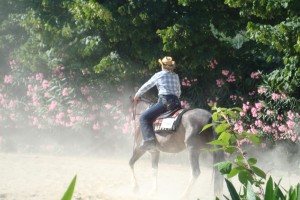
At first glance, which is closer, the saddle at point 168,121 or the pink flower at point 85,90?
the saddle at point 168,121

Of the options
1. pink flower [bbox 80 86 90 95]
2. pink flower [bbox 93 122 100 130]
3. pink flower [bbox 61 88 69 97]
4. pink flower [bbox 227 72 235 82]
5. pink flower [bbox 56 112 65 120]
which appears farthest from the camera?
pink flower [bbox 56 112 65 120]

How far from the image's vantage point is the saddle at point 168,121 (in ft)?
31.6

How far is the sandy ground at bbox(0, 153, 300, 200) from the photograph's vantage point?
9.88m

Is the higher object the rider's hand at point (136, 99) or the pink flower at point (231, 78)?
the pink flower at point (231, 78)

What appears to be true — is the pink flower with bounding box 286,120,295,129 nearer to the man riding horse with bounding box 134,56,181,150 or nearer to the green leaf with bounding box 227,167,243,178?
the man riding horse with bounding box 134,56,181,150

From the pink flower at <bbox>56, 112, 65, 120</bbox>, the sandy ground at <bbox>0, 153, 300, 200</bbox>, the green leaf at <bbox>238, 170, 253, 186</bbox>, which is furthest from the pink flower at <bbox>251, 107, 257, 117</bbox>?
the green leaf at <bbox>238, 170, 253, 186</bbox>

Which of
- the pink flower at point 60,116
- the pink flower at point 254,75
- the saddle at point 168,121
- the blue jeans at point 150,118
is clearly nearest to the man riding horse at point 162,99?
the blue jeans at point 150,118

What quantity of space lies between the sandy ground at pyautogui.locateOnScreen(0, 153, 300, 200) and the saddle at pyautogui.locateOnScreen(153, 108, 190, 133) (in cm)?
121

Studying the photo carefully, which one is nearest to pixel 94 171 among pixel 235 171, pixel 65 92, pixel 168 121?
pixel 168 121

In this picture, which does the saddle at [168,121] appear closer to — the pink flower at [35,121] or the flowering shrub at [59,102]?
the flowering shrub at [59,102]

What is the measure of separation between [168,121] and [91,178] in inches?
118

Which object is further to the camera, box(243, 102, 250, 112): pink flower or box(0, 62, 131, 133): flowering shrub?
box(0, 62, 131, 133): flowering shrub

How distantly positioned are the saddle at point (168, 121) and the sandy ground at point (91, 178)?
121cm

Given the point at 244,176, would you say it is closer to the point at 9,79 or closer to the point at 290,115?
the point at 290,115
